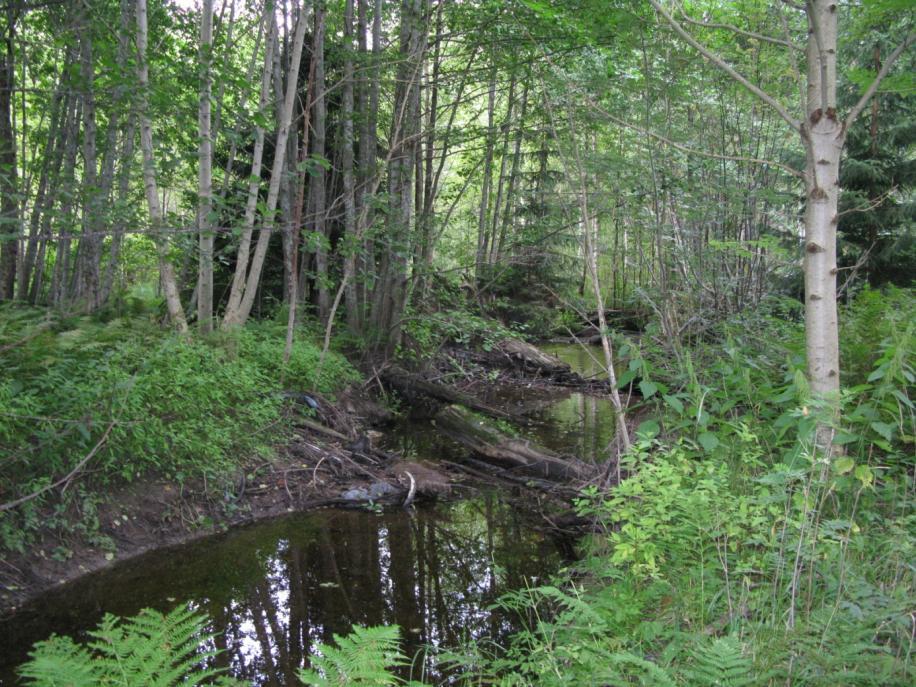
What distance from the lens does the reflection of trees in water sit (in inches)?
155

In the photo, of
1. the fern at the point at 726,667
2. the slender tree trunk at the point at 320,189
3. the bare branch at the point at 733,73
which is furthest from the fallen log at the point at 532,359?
the fern at the point at 726,667

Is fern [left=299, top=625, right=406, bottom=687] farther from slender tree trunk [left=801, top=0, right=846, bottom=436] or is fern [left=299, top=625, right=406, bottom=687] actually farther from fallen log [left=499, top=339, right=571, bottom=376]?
fallen log [left=499, top=339, right=571, bottom=376]

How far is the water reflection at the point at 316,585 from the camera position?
394cm

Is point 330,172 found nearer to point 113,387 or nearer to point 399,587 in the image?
point 113,387

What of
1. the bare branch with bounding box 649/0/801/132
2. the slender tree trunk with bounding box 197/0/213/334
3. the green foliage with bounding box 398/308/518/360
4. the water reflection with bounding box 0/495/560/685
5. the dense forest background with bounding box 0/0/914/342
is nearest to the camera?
the bare branch with bounding box 649/0/801/132

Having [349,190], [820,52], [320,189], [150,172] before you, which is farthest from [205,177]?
[820,52]

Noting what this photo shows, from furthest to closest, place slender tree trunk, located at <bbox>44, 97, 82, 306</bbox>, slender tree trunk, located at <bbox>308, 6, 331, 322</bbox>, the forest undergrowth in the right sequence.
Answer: slender tree trunk, located at <bbox>308, 6, 331, 322</bbox>
slender tree trunk, located at <bbox>44, 97, 82, 306</bbox>
the forest undergrowth

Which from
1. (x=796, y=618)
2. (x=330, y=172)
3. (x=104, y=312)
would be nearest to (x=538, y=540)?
(x=796, y=618)

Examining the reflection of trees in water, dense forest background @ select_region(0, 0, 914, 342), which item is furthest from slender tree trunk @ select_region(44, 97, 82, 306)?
the reflection of trees in water

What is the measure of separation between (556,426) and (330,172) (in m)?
7.45

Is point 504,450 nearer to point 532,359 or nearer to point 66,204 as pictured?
point 66,204

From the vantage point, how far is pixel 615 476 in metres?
5.09

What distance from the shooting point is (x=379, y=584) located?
4.73m

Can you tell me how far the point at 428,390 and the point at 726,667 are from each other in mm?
8406
